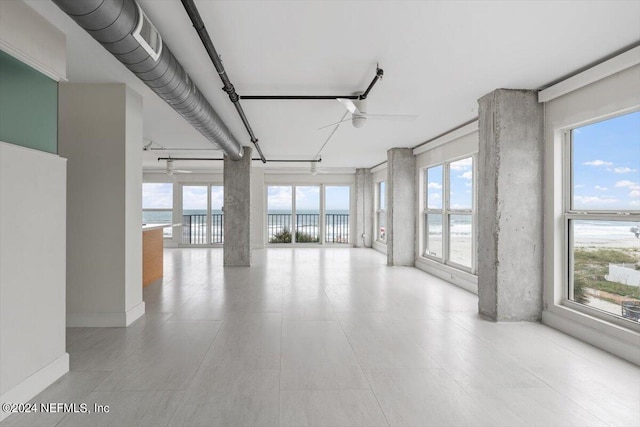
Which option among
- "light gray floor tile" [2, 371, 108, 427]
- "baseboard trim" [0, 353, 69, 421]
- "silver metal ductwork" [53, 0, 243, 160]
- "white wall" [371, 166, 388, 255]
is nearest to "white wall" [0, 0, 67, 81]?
"silver metal ductwork" [53, 0, 243, 160]

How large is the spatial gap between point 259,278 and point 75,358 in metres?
3.68

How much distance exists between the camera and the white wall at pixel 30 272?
6.97 feet

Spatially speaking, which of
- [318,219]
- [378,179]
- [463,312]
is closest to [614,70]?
[463,312]

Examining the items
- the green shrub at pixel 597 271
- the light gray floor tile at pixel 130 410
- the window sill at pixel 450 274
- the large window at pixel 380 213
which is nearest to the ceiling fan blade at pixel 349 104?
the green shrub at pixel 597 271

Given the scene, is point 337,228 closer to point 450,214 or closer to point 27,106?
point 450,214

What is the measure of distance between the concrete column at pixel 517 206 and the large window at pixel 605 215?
32cm

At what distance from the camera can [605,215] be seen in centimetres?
340

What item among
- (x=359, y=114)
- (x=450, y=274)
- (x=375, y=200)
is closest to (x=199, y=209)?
(x=375, y=200)

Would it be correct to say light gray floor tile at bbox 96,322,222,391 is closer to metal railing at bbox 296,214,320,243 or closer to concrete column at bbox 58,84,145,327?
concrete column at bbox 58,84,145,327

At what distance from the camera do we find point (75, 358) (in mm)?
2914

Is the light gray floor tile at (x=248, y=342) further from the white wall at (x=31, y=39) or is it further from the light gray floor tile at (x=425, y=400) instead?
the white wall at (x=31, y=39)

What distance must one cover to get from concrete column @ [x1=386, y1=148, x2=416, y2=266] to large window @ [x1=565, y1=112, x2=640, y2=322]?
411 cm

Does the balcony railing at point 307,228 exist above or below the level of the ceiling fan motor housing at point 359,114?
below

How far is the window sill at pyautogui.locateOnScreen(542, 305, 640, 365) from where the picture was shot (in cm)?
296
